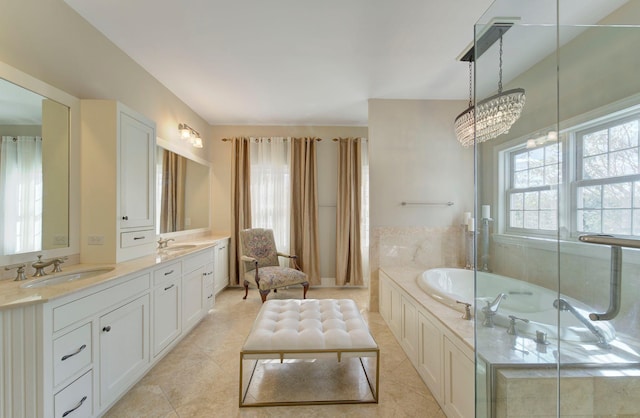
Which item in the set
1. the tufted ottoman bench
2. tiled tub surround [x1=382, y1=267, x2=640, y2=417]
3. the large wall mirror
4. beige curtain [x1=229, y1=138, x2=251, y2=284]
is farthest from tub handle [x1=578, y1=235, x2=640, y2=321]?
beige curtain [x1=229, y1=138, x2=251, y2=284]

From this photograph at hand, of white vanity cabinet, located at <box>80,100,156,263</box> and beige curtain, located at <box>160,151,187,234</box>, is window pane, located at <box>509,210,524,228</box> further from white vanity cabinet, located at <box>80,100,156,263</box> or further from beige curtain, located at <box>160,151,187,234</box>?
beige curtain, located at <box>160,151,187,234</box>

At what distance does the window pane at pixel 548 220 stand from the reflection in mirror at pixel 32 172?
2.84 m

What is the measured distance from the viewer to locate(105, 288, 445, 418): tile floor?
157cm

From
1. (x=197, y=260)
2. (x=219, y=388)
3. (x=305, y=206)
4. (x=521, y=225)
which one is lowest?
(x=219, y=388)

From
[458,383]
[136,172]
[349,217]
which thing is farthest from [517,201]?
[349,217]

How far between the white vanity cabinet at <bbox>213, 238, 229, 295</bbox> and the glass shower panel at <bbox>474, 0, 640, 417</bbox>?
3201 millimetres

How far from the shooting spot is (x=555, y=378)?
3.76ft

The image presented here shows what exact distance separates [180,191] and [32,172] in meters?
1.75

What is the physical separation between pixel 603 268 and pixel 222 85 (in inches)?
135

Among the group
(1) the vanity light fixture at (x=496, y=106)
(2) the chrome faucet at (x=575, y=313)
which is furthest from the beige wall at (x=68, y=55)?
(2) the chrome faucet at (x=575, y=313)

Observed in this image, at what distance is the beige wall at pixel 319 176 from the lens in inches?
164

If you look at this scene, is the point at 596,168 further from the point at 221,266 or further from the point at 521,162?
the point at 221,266

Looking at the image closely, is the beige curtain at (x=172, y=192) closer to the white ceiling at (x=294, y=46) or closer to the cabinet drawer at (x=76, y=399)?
the white ceiling at (x=294, y=46)

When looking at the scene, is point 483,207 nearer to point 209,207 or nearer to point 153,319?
point 153,319
